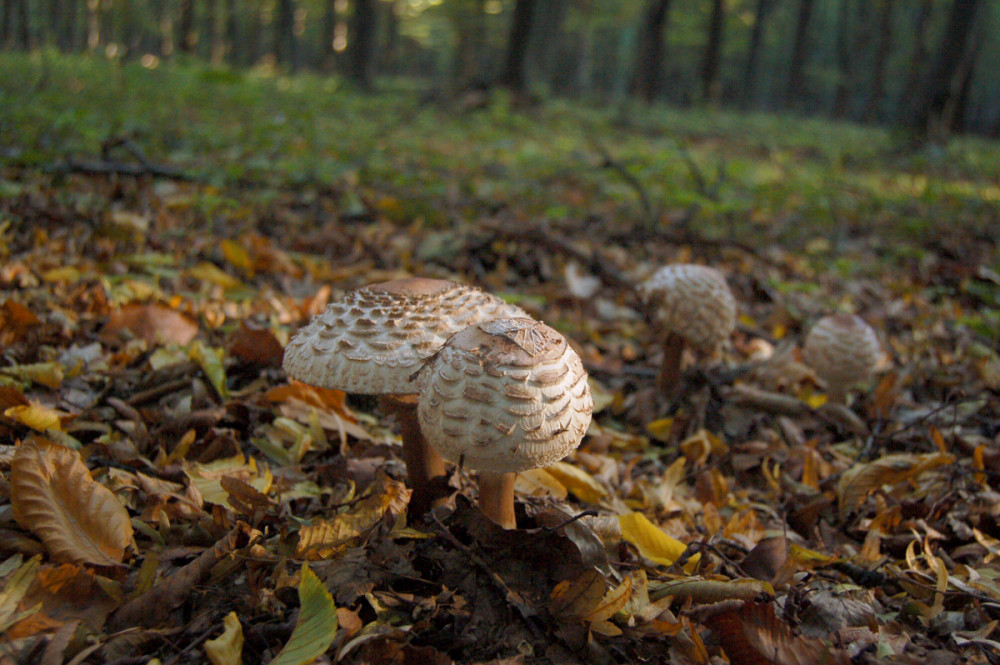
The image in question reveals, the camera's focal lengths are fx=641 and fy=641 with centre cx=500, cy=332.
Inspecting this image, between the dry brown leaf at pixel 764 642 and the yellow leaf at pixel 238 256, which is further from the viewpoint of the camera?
the yellow leaf at pixel 238 256

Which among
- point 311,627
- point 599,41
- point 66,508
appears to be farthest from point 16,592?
point 599,41

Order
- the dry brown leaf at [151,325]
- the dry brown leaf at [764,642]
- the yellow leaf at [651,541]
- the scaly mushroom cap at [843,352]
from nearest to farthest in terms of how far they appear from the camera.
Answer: the dry brown leaf at [764,642]
the yellow leaf at [651,541]
the dry brown leaf at [151,325]
the scaly mushroom cap at [843,352]

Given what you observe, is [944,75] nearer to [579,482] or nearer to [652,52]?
[652,52]

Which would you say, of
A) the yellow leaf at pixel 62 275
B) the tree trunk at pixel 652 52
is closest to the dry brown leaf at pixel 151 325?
the yellow leaf at pixel 62 275

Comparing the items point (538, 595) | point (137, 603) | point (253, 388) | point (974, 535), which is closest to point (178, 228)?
point (253, 388)

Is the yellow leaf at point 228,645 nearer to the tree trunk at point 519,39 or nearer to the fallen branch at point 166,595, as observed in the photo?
the fallen branch at point 166,595
